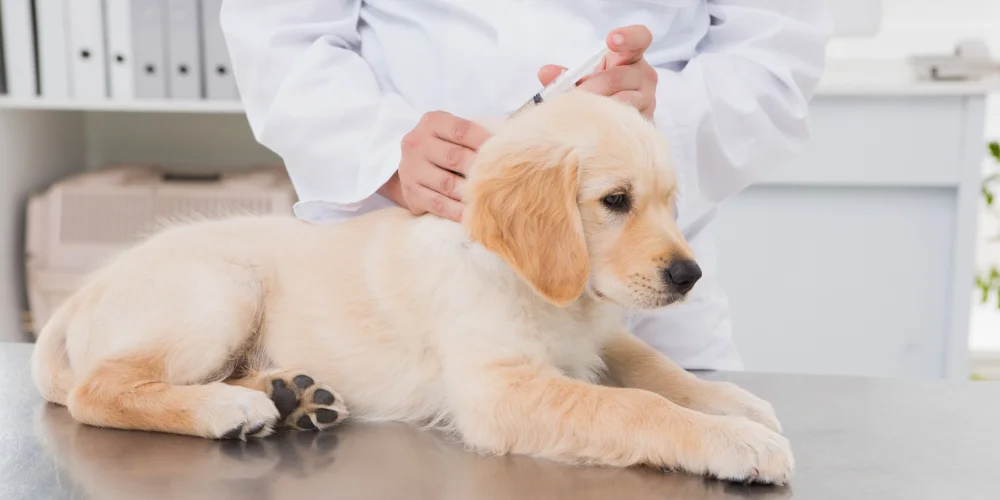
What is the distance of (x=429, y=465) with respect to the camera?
82 cm

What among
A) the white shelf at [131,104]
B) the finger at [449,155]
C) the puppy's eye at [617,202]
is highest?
the finger at [449,155]

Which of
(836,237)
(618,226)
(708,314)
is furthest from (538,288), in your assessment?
(836,237)

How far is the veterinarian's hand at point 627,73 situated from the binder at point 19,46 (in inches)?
77.7

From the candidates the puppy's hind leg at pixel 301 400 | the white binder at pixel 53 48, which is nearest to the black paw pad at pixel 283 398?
the puppy's hind leg at pixel 301 400

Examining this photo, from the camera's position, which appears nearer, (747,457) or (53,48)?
(747,457)

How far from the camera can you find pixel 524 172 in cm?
87

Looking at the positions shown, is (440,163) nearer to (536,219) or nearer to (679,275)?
(536,219)

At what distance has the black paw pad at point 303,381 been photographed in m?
0.94

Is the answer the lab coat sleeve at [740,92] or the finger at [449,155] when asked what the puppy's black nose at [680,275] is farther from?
the lab coat sleeve at [740,92]

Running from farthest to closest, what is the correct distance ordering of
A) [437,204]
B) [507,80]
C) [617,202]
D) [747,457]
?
[507,80], [437,204], [617,202], [747,457]

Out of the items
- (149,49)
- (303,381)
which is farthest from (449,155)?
(149,49)

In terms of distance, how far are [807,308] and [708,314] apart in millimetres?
1239

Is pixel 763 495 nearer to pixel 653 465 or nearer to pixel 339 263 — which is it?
pixel 653 465

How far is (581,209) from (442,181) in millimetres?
177
